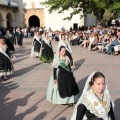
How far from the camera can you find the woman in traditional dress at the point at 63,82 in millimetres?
7035

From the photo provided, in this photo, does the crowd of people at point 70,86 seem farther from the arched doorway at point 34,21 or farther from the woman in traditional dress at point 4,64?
the arched doorway at point 34,21

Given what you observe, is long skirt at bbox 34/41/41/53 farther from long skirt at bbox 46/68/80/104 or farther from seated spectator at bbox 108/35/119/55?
long skirt at bbox 46/68/80/104

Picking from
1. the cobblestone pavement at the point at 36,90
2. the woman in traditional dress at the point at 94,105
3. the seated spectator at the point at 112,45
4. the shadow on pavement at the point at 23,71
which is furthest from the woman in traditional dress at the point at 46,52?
the woman in traditional dress at the point at 94,105

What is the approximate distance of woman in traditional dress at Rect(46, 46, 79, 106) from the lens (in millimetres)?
7035

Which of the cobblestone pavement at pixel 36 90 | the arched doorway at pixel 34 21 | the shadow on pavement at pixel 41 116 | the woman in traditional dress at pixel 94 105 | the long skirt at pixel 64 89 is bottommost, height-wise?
the shadow on pavement at pixel 41 116

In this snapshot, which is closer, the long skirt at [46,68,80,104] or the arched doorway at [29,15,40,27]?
the long skirt at [46,68,80,104]

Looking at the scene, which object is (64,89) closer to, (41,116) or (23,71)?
(41,116)

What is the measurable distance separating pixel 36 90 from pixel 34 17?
36.3m

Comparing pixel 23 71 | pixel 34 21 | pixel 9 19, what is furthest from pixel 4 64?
pixel 34 21

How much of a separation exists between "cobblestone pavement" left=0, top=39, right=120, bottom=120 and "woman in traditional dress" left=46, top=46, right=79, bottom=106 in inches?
9.3

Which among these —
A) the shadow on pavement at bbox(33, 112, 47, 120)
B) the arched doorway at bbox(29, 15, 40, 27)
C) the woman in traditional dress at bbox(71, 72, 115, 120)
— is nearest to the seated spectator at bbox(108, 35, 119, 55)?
the shadow on pavement at bbox(33, 112, 47, 120)

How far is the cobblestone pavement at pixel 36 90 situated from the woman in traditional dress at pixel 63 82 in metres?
0.24

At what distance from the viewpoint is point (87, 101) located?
373 cm

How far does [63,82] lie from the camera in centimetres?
704
